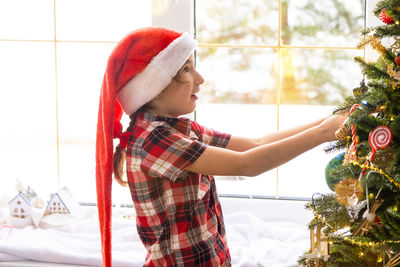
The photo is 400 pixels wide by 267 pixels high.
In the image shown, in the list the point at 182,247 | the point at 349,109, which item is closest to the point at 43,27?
the point at 182,247

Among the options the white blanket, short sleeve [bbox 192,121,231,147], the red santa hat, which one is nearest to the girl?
the red santa hat

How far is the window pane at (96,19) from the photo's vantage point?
211cm

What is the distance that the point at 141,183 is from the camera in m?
1.37

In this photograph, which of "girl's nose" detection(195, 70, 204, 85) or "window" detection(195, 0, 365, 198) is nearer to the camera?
"girl's nose" detection(195, 70, 204, 85)

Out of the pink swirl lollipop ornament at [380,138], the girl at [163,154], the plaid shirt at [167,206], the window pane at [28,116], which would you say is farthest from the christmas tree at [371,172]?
A: the window pane at [28,116]

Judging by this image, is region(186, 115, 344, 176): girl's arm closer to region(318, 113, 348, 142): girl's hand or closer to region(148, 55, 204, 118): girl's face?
region(318, 113, 348, 142): girl's hand

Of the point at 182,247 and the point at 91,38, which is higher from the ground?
the point at 91,38

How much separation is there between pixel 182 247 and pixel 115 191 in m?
0.89

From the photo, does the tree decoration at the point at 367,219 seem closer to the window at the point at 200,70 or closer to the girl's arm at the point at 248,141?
the girl's arm at the point at 248,141

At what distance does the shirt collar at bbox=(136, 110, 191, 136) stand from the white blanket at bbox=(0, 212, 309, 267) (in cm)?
55

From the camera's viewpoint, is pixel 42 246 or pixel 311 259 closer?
pixel 311 259

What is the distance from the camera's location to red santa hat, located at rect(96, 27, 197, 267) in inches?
53.9

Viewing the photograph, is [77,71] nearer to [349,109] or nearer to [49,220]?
[49,220]

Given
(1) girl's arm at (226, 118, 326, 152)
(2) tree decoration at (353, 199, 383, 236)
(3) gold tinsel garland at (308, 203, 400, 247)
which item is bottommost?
(3) gold tinsel garland at (308, 203, 400, 247)
